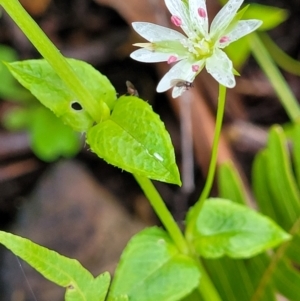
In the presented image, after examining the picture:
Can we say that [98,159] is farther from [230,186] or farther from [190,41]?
[190,41]

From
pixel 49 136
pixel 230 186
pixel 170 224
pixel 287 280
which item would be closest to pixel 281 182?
pixel 230 186

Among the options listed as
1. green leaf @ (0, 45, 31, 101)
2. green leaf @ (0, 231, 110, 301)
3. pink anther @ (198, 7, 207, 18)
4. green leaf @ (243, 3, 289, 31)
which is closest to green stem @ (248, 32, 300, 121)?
green leaf @ (243, 3, 289, 31)

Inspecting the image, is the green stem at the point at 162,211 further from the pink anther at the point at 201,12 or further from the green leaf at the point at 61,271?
the pink anther at the point at 201,12

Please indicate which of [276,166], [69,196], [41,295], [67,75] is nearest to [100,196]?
[69,196]

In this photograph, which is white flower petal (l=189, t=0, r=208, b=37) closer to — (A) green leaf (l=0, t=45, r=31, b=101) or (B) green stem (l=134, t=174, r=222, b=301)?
(B) green stem (l=134, t=174, r=222, b=301)

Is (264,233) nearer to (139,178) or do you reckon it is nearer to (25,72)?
(139,178)

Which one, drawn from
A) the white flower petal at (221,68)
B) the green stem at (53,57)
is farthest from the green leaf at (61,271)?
the white flower petal at (221,68)
